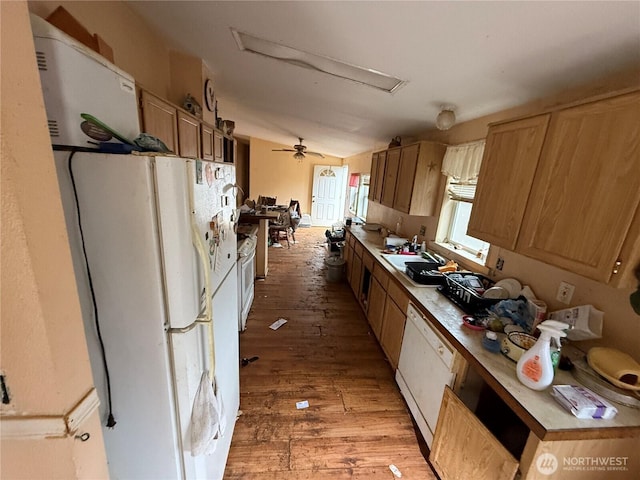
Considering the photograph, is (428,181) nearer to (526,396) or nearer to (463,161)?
(463,161)

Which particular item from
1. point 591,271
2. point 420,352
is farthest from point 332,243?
point 591,271

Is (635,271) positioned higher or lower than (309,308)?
higher

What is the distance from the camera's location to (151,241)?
739 millimetres

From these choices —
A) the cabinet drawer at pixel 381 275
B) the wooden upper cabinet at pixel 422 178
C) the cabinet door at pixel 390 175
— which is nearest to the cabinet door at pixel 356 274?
the cabinet drawer at pixel 381 275

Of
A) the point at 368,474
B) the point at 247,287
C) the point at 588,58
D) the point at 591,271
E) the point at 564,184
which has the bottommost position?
the point at 368,474

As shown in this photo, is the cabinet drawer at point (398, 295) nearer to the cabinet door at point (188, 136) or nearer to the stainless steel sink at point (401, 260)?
the stainless steel sink at point (401, 260)

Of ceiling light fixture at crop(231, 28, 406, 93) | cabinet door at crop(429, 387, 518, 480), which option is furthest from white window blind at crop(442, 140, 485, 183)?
cabinet door at crop(429, 387, 518, 480)

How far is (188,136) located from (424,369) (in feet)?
8.17

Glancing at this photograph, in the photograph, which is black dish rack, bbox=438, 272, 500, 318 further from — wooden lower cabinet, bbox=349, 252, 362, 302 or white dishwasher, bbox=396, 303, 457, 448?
wooden lower cabinet, bbox=349, 252, 362, 302

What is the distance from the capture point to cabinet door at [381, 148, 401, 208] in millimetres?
3024

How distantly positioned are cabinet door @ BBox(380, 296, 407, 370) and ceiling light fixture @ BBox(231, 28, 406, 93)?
5.64ft

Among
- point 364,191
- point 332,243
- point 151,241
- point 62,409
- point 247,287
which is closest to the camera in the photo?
point 62,409

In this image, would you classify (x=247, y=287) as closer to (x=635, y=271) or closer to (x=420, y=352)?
(x=420, y=352)

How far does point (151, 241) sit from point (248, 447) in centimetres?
155
